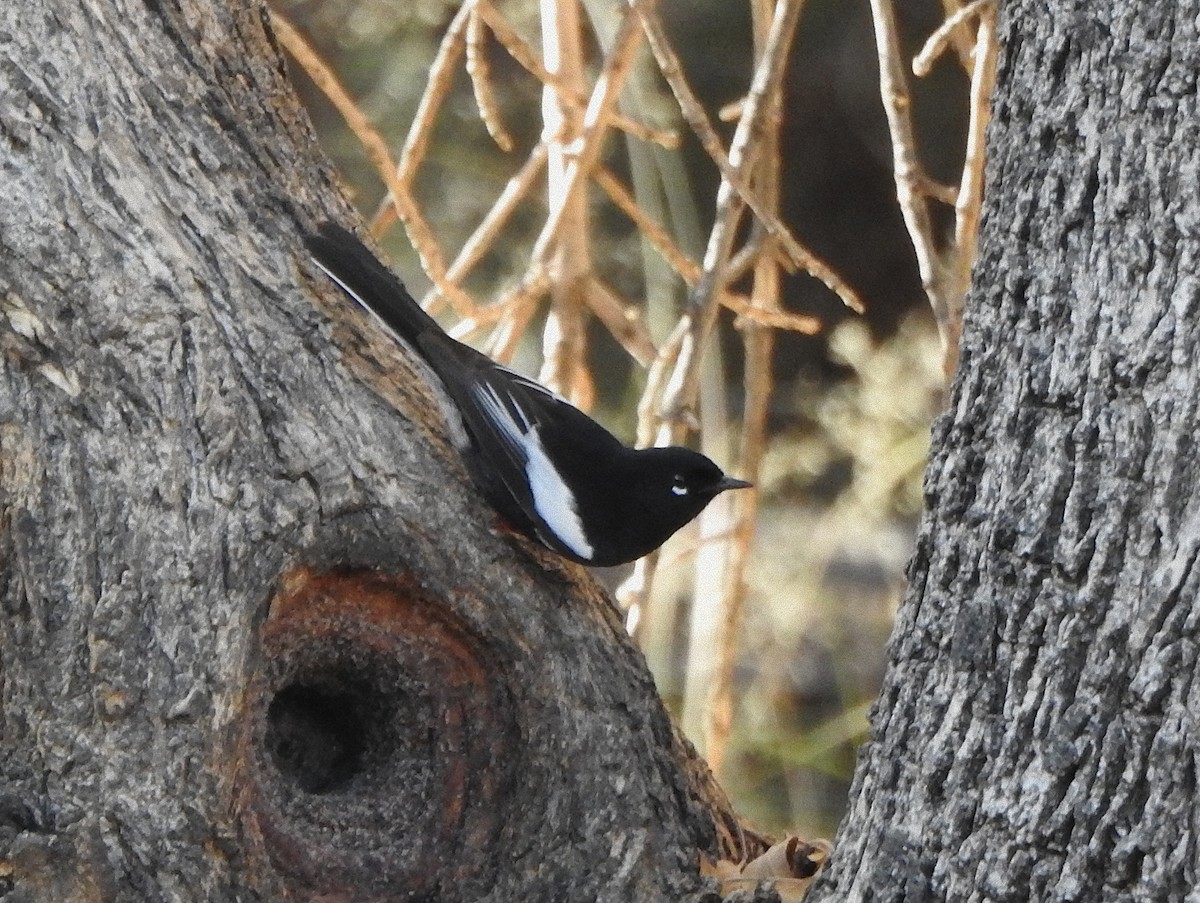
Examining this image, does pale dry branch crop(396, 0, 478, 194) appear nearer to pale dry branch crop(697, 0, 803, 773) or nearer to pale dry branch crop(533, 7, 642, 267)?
pale dry branch crop(533, 7, 642, 267)

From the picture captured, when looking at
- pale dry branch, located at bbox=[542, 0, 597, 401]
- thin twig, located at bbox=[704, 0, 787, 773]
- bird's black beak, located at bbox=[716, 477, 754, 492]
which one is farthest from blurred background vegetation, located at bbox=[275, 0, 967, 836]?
bird's black beak, located at bbox=[716, 477, 754, 492]

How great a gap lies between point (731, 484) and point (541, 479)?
0.54 m

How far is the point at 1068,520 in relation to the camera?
1876 millimetres

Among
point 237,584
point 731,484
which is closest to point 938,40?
point 731,484

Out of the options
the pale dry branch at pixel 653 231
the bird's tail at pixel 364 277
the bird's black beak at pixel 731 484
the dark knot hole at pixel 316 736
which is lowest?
the dark knot hole at pixel 316 736

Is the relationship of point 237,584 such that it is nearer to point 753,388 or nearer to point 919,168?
point 919,168

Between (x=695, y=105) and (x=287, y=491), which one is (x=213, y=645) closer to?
(x=287, y=491)

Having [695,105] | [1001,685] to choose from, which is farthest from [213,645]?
[695,105]

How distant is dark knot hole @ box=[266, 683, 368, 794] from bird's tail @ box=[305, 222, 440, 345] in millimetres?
655

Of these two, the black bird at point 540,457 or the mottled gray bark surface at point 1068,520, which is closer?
the mottled gray bark surface at point 1068,520

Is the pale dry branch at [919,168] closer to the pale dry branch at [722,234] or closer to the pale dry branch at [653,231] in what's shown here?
the pale dry branch at [722,234]

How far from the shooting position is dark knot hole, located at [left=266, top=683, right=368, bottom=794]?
8.57ft

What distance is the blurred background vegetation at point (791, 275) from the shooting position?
24.3ft

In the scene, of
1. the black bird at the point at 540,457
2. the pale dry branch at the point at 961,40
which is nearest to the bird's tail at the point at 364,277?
the black bird at the point at 540,457
